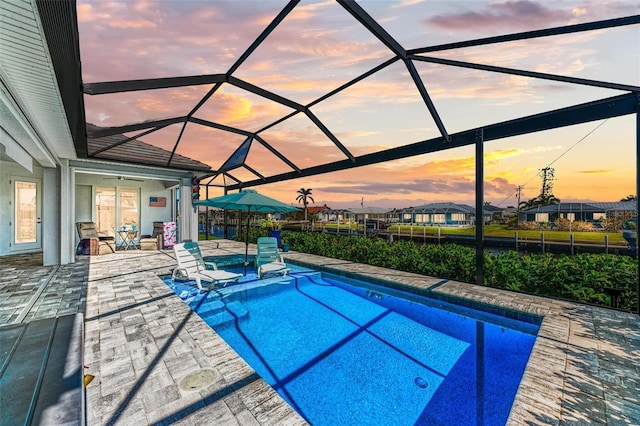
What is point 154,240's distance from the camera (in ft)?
38.0

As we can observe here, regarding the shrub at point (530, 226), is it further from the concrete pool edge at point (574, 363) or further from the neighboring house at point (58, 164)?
the neighboring house at point (58, 164)

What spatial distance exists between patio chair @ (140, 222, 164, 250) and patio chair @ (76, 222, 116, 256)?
103 cm

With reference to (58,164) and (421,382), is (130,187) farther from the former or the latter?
(421,382)

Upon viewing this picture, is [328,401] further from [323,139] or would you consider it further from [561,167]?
[561,167]

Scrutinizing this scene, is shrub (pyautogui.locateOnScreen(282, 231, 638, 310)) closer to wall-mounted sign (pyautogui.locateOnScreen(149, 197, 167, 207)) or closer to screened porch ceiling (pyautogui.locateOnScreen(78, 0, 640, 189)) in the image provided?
screened porch ceiling (pyautogui.locateOnScreen(78, 0, 640, 189))

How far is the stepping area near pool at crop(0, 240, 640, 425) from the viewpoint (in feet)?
7.67

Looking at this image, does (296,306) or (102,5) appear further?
(296,306)

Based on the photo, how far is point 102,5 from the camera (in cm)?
333

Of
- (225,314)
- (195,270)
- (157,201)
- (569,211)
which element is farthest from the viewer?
(569,211)

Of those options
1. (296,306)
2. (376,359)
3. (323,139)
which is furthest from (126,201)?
(376,359)

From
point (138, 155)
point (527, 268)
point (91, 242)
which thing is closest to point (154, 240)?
point (91, 242)

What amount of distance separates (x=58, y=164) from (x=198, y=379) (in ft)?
29.2

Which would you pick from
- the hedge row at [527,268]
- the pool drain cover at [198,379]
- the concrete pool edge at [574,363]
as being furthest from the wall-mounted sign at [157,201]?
the concrete pool edge at [574,363]

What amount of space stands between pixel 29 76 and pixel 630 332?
805cm
